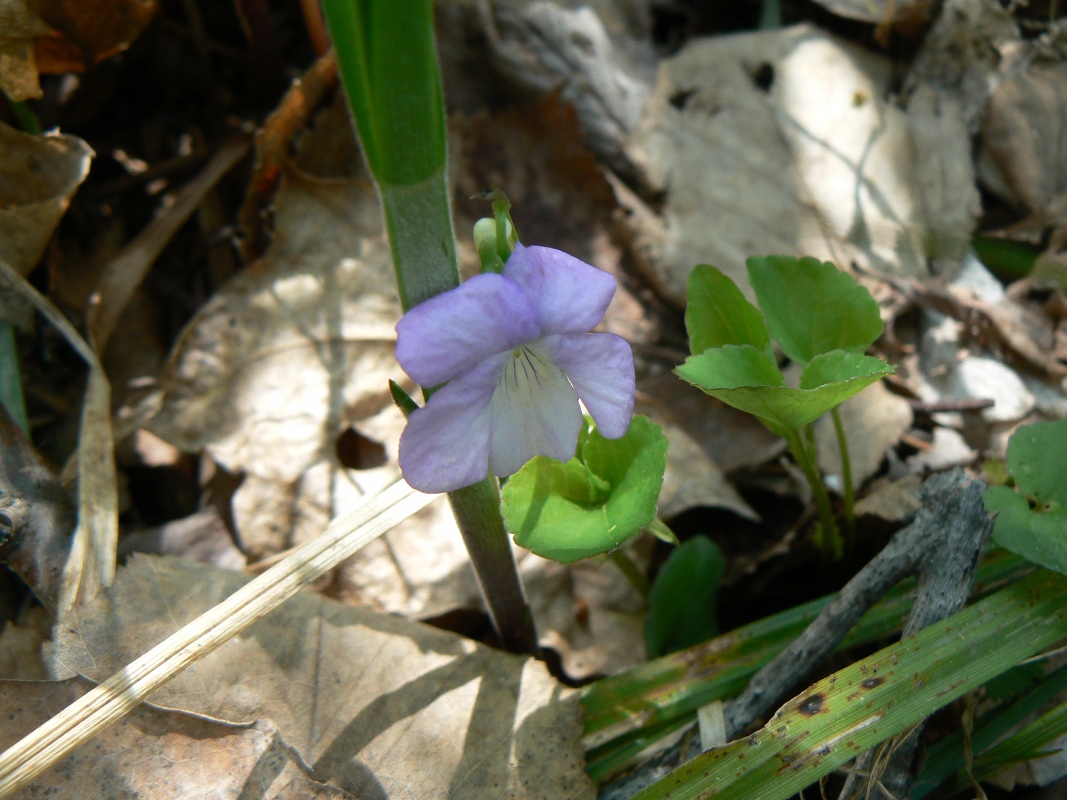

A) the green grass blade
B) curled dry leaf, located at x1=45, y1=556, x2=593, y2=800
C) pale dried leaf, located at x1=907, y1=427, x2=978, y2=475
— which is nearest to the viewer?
curled dry leaf, located at x1=45, y1=556, x2=593, y2=800

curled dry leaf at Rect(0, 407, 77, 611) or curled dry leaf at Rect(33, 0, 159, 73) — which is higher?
curled dry leaf at Rect(33, 0, 159, 73)

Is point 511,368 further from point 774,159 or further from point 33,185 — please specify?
point 774,159

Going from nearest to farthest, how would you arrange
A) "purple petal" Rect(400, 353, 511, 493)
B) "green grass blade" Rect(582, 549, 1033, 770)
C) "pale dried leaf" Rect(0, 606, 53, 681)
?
"purple petal" Rect(400, 353, 511, 493), "green grass blade" Rect(582, 549, 1033, 770), "pale dried leaf" Rect(0, 606, 53, 681)

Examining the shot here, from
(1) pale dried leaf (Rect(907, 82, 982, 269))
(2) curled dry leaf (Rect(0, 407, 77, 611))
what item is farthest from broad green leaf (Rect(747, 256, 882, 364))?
(2) curled dry leaf (Rect(0, 407, 77, 611))

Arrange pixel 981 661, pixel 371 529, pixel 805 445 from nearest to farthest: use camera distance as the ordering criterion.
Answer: pixel 981 661
pixel 371 529
pixel 805 445

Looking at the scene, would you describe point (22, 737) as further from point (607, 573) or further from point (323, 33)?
point (323, 33)

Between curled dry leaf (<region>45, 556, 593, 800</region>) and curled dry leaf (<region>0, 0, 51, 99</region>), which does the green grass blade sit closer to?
curled dry leaf (<region>45, 556, 593, 800</region>)

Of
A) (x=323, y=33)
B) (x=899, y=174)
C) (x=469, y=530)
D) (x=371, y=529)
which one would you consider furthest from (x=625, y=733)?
(x=323, y=33)
